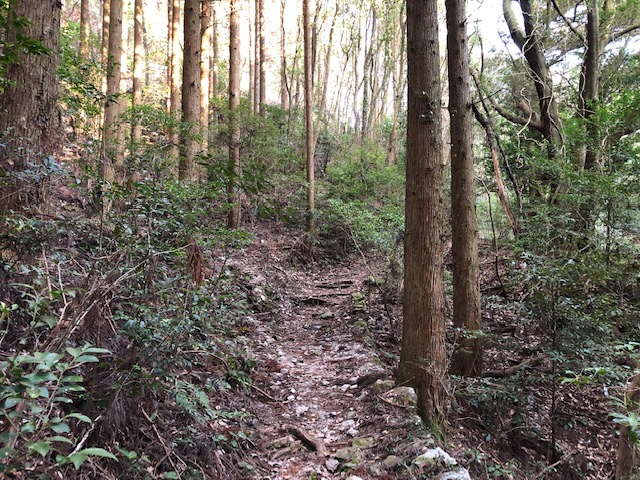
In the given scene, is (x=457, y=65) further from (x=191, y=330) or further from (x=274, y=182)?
(x=274, y=182)

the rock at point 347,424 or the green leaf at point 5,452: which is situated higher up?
the green leaf at point 5,452

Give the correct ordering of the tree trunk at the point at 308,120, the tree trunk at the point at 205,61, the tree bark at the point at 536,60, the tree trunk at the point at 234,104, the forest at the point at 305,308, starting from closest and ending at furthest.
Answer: the forest at the point at 305,308, the tree bark at the point at 536,60, the tree trunk at the point at 234,104, the tree trunk at the point at 205,61, the tree trunk at the point at 308,120

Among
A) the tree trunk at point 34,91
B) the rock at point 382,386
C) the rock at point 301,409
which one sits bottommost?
the rock at point 301,409

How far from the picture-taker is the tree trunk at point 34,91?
373 centimetres

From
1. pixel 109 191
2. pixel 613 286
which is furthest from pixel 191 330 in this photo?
pixel 613 286

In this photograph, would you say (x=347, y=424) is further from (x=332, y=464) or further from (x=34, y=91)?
(x=34, y=91)

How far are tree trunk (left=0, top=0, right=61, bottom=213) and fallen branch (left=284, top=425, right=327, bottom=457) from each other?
10.1ft

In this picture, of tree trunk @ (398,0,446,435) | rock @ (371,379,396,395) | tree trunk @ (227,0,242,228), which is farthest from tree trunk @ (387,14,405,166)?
rock @ (371,379,396,395)

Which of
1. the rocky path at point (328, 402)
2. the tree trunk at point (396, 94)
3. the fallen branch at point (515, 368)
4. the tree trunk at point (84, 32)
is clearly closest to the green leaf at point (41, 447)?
the rocky path at point (328, 402)

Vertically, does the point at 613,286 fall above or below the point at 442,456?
above

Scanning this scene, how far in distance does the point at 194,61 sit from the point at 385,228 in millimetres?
6053

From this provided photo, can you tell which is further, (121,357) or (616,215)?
(616,215)

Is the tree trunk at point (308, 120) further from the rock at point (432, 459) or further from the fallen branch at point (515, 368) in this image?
the rock at point (432, 459)

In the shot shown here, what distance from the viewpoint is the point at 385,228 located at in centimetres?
1074
